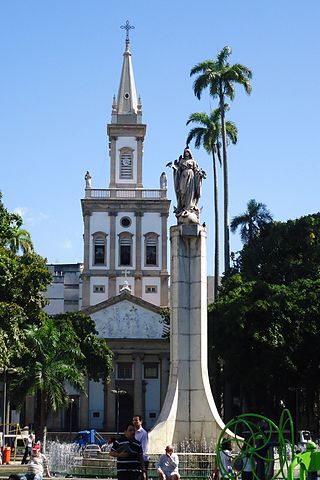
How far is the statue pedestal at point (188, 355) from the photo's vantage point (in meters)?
25.6

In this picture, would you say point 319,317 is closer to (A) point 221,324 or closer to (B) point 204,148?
(A) point 221,324

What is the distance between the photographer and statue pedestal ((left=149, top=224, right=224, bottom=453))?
25609mm

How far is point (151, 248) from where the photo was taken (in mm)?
82500

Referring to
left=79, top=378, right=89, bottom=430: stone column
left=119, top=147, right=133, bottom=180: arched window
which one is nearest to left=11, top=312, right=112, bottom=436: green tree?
left=79, top=378, right=89, bottom=430: stone column

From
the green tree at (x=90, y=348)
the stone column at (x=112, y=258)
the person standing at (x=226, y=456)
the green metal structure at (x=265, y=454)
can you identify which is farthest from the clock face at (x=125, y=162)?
the green metal structure at (x=265, y=454)

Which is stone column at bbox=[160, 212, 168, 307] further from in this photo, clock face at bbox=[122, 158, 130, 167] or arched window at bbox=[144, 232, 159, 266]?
clock face at bbox=[122, 158, 130, 167]

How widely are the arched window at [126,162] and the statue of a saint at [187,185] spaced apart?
57.7 meters

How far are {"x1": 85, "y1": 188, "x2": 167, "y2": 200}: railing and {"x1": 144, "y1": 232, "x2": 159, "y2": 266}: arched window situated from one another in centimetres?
362

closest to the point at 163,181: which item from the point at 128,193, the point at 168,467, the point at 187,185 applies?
the point at 128,193

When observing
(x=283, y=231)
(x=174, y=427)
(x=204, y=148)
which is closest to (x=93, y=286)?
(x=204, y=148)

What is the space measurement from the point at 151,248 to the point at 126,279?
374 centimetres

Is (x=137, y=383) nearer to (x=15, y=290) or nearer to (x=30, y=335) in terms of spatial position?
(x=30, y=335)

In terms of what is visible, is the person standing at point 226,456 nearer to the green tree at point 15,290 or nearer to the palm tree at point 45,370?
the green tree at point 15,290

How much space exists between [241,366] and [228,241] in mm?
11149
